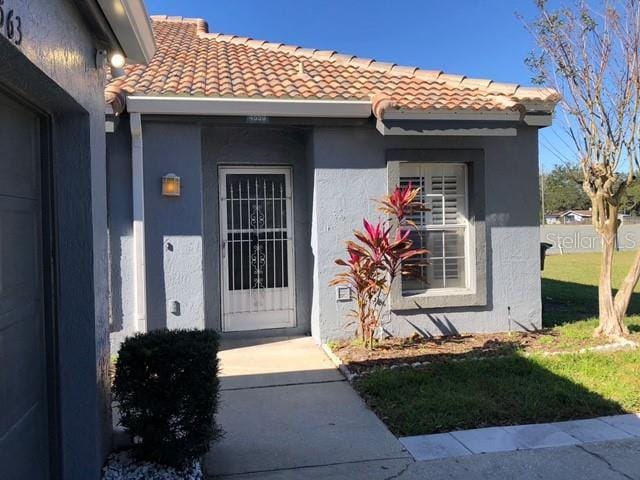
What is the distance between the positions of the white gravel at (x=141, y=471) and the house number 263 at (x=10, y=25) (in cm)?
252

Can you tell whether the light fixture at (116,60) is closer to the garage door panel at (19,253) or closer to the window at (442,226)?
the garage door panel at (19,253)

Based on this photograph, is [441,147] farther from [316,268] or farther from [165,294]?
Result: [165,294]

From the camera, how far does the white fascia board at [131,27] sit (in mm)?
3287

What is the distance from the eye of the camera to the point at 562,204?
63.6 m

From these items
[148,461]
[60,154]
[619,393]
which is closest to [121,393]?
[148,461]

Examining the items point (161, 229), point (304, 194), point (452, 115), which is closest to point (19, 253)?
point (161, 229)

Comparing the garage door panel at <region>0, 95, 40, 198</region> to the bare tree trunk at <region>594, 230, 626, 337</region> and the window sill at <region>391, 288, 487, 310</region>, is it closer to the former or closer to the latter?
the window sill at <region>391, 288, 487, 310</region>

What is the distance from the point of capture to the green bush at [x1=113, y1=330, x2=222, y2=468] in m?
3.33

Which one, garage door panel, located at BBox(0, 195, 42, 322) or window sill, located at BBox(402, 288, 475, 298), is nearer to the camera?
garage door panel, located at BBox(0, 195, 42, 322)

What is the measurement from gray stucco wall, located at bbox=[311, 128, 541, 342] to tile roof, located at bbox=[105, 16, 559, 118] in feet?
1.88

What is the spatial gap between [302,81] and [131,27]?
4.36 m

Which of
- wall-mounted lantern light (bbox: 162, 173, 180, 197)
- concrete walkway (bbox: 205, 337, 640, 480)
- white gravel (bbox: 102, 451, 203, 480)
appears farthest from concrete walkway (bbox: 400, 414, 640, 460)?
wall-mounted lantern light (bbox: 162, 173, 180, 197)

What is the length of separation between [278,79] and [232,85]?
0.87m

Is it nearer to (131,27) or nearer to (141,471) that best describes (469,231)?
(131,27)
